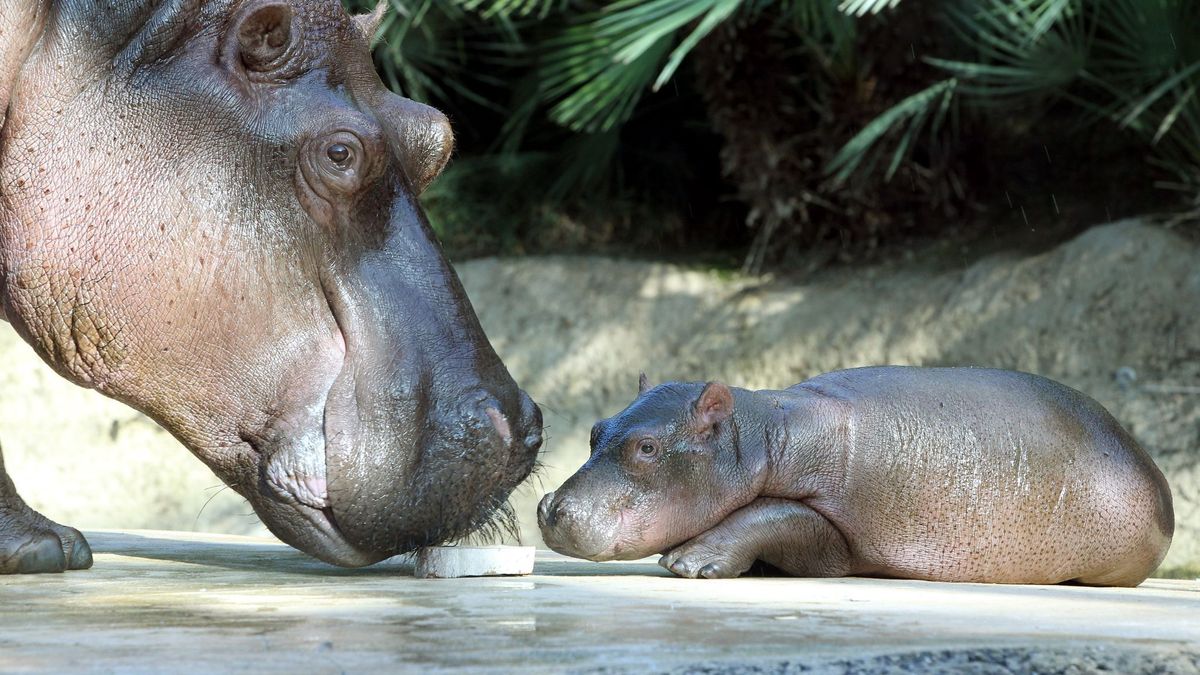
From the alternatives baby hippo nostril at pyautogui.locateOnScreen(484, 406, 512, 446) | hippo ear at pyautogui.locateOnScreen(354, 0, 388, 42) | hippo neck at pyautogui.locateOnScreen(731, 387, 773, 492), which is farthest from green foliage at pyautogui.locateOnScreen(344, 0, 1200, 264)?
baby hippo nostril at pyautogui.locateOnScreen(484, 406, 512, 446)

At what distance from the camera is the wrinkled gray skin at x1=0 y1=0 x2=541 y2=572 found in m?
2.86

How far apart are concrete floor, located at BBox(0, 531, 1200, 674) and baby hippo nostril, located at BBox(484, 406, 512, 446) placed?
0.91ft

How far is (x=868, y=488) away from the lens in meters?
3.26

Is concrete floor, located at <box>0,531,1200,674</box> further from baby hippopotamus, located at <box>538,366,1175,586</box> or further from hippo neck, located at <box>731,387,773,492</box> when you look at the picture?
hippo neck, located at <box>731,387,773,492</box>

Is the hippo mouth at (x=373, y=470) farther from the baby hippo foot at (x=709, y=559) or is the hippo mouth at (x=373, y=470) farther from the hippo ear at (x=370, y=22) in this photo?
the hippo ear at (x=370, y=22)

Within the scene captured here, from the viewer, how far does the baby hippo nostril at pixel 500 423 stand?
9.45 feet

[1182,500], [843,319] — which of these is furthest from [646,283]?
[1182,500]

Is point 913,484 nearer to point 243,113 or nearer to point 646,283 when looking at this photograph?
point 243,113

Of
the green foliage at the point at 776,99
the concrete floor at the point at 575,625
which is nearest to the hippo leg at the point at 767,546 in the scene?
the concrete floor at the point at 575,625

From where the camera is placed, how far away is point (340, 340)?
290 centimetres

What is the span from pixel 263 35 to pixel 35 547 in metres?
1.15

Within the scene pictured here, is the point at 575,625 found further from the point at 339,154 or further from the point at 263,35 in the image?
the point at 263,35

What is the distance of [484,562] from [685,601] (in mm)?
673

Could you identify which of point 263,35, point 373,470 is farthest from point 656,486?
point 263,35
